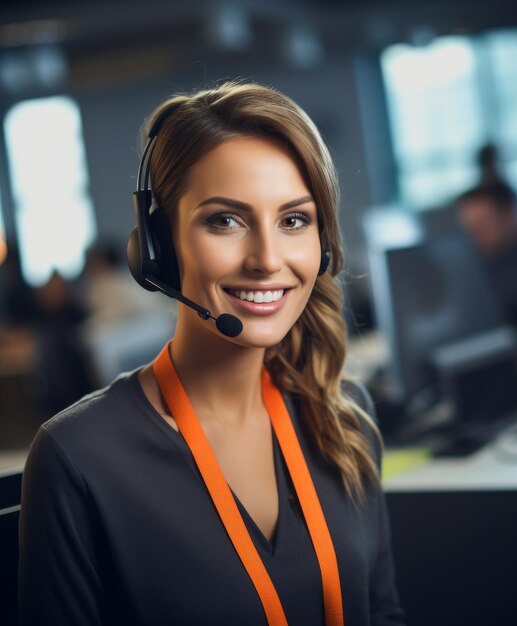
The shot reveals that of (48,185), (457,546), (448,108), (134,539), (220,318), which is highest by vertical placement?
(448,108)

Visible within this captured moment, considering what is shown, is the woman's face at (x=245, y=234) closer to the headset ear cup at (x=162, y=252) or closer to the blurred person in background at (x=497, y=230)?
the headset ear cup at (x=162, y=252)

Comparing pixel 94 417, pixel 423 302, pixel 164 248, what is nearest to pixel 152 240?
pixel 164 248

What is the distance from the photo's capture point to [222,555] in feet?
3.54

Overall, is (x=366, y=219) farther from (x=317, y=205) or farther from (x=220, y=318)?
(x=220, y=318)

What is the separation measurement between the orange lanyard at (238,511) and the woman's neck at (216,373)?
24mm

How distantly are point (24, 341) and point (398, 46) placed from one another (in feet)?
16.5

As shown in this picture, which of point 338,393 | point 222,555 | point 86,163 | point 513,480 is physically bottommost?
point 513,480

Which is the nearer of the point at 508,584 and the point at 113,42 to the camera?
the point at 508,584

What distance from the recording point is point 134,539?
3.48 ft

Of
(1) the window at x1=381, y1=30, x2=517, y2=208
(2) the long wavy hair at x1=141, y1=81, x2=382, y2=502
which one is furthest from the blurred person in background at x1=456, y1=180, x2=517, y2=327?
(1) the window at x1=381, y1=30, x2=517, y2=208

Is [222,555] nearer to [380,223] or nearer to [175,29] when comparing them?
[380,223]

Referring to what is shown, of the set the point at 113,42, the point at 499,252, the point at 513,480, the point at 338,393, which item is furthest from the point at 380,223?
the point at 113,42

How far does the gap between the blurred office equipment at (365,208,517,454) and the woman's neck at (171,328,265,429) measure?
3.56ft

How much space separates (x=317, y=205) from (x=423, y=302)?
126 cm
